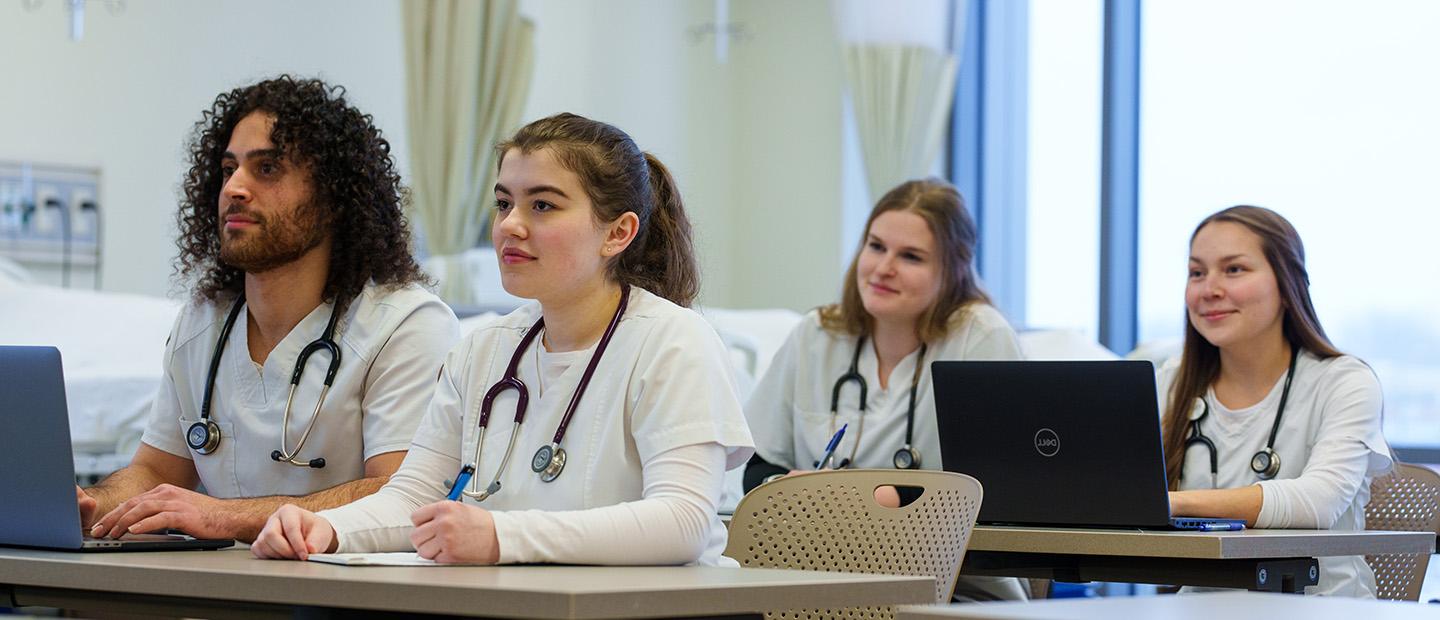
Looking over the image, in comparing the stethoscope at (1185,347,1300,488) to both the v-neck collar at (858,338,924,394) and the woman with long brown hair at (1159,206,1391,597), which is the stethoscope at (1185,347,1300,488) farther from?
the v-neck collar at (858,338,924,394)

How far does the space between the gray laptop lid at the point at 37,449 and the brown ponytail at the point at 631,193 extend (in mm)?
643

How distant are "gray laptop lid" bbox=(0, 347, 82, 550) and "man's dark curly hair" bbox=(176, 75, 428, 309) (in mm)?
790

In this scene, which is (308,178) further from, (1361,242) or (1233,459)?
(1361,242)

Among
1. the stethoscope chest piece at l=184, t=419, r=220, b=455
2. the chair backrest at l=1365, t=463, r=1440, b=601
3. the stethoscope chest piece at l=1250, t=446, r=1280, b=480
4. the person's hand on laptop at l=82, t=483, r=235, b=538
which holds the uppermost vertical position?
the stethoscope chest piece at l=184, t=419, r=220, b=455

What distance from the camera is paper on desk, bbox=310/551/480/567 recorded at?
1.60 meters

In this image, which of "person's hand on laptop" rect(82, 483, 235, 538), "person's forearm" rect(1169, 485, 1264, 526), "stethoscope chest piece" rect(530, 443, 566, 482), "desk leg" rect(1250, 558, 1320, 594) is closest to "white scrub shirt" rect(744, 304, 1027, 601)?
"person's forearm" rect(1169, 485, 1264, 526)

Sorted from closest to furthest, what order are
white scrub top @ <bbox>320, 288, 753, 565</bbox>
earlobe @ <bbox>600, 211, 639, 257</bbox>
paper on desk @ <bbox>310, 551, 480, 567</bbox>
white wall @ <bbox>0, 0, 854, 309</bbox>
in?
paper on desk @ <bbox>310, 551, 480, 567</bbox>
white scrub top @ <bbox>320, 288, 753, 565</bbox>
earlobe @ <bbox>600, 211, 639, 257</bbox>
white wall @ <bbox>0, 0, 854, 309</bbox>

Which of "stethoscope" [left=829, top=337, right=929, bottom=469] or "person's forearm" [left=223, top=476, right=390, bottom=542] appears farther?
"stethoscope" [left=829, top=337, right=929, bottom=469]

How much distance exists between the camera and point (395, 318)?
2.50 m

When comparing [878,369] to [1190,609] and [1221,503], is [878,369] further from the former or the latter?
[1190,609]

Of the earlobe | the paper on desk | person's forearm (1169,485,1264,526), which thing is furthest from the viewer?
person's forearm (1169,485,1264,526)

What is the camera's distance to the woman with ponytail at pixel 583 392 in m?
1.78

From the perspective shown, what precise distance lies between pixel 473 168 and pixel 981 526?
11.3 feet

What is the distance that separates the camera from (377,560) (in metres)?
1.63
